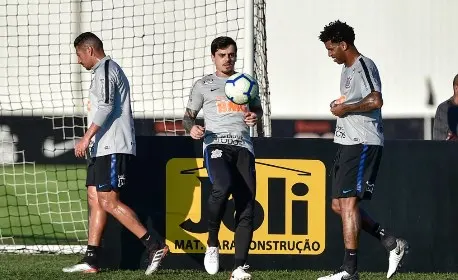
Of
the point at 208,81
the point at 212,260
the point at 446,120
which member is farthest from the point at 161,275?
the point at 446,120

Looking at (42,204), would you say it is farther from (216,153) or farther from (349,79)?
(349,79)

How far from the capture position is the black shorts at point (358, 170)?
8945mm

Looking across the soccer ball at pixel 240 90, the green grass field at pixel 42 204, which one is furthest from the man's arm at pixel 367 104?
the green grass field at pixel 42 204

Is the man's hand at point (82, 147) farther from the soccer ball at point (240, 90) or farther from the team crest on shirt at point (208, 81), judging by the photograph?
the soccer ball at point (240, 90)

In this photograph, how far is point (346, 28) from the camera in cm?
902

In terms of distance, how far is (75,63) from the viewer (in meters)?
15.1

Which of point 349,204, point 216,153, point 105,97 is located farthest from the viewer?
point 105,97

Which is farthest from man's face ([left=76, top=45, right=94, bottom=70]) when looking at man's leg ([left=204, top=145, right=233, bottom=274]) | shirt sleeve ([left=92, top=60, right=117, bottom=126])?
man's leg ([left=204, top=145, right=233, bottom=274])

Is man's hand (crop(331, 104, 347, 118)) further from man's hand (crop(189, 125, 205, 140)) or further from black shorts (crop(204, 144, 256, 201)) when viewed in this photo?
man's hand (crop(189, 125, 205, 140))

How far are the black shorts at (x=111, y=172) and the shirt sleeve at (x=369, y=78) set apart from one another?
1.98m

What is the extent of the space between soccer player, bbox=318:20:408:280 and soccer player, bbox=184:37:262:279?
2.20 ft

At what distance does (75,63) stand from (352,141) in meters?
6.81

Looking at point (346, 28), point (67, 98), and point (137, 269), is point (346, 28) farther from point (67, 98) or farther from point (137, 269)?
point (67, 98)

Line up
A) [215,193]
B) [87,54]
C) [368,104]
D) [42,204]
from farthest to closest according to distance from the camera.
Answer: [42,204], [87,54], [215,193], [368,104]
